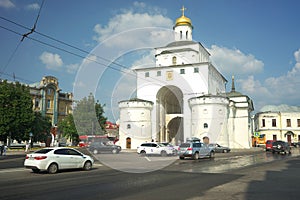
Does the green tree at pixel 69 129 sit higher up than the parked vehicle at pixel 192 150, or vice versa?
the green tree at pixel 69 129

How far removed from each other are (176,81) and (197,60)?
7.45m

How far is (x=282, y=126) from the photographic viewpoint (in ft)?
234

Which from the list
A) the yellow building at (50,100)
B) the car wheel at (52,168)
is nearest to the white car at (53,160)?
the car wheel at (52,168)

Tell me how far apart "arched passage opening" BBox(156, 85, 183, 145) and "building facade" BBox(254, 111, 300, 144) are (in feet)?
90.2

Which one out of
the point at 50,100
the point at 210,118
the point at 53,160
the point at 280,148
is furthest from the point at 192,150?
the point at 50,100

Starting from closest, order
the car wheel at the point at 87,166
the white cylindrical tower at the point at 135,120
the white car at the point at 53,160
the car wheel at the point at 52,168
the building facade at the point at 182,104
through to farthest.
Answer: the white car at the point at 53,160
the car wheel at the point at 52,168
the car wheel at the point at 87,166
the building facade at the point at 182,104
the white cylindrical tower at the point at 135,120

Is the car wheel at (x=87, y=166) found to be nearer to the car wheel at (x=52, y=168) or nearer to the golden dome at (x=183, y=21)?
the car wheel at (x=52, y=168)

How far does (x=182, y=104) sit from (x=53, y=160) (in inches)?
1612

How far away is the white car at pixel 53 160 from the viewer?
554 inches

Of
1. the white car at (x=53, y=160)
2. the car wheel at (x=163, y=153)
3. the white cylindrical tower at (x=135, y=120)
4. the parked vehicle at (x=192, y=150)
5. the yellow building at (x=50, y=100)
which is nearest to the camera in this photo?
the white car at (x=53, y=160)

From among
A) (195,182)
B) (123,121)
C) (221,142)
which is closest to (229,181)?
(195,182)

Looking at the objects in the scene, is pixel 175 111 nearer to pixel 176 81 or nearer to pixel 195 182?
pixel 176 81

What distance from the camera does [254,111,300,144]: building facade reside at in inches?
2783

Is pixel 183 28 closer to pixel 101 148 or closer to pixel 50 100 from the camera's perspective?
pixel 50 100
